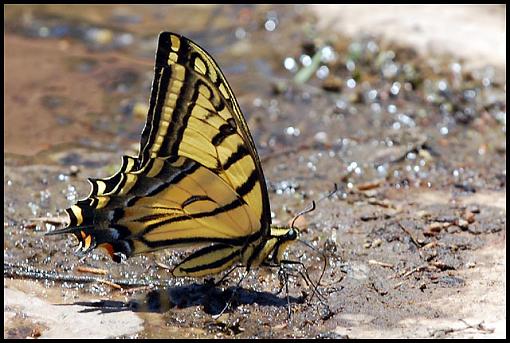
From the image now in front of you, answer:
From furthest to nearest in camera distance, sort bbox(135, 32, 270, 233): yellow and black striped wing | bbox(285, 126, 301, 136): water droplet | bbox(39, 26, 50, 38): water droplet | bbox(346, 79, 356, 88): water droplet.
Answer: bbox(39, 26, 50, 38): water droplet → bbox(346, 79, 356, 88): water droplet → bbox(285, 126, 301, 136): water droplet → bbox(135, 32, 270, 233): yellow and black striped wing

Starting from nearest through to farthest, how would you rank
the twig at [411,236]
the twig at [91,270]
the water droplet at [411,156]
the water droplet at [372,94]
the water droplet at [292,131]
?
the twig at [91,270], the twig at [411,236], the water droplet at [411,156], the water droplet at [292,131], the water droplet at [372,94]

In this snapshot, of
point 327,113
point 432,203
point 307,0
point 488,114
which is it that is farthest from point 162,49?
point 307,0

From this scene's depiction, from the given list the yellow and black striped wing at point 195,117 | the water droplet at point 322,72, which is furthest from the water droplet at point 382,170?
the yellow and black striped wing at point 195,117

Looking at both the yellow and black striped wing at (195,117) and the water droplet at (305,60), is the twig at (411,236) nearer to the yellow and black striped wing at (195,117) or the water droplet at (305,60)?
the yellow and black striped wing at (195,117)

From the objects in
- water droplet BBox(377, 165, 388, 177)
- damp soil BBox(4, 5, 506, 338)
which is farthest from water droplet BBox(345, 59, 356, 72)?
water droplet BBox(377, 165, 388, 177)

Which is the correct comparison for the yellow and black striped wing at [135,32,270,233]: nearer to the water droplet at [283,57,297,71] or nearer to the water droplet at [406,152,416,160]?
the water droplet at [406,152,416,160]
